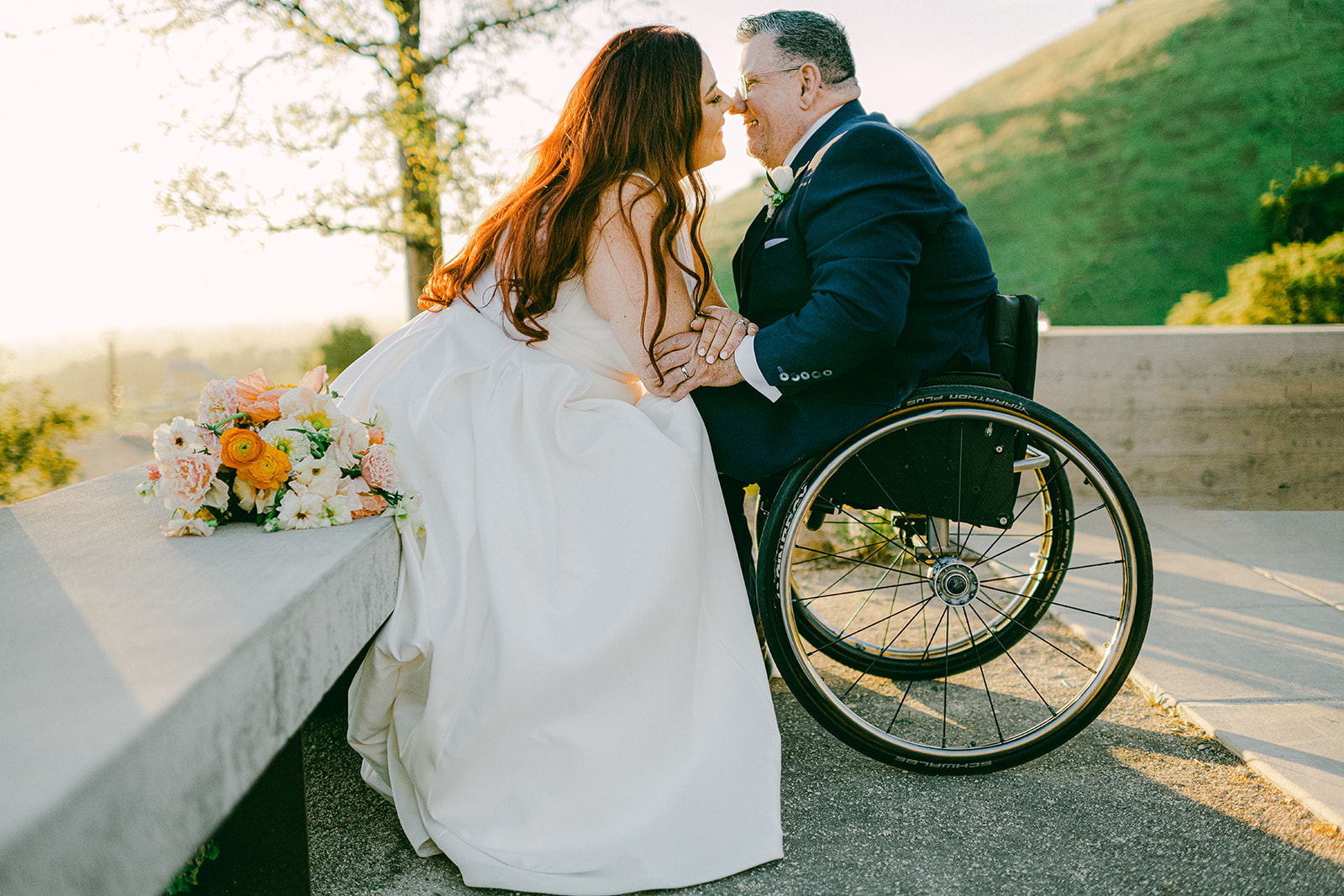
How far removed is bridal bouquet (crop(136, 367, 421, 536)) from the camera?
152 centimetres

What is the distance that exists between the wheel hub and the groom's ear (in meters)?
1.16

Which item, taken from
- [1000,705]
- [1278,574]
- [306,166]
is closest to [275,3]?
[306,166]

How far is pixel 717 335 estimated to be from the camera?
189cm

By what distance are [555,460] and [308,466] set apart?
452 millimetres

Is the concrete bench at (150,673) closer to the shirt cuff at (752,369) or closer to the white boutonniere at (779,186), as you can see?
the shirt cuff at (752,369)

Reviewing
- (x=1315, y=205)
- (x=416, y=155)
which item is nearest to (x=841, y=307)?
(x=416, y=155)

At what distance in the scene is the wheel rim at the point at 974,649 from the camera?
5.86 feet

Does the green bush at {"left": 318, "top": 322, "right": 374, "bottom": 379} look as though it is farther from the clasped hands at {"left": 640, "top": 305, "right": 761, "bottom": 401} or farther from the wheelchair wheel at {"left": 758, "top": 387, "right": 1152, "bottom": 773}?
the clasped hands at {"left": 640, "top": 305, "right": 761, "bottom": 401}

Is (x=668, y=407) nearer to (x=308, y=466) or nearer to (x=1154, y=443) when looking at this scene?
(x=308, y=466)

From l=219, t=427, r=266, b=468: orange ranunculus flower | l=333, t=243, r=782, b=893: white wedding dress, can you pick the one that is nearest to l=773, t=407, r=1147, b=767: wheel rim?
l=333, t=243, r=782, b=893: white wedding dress

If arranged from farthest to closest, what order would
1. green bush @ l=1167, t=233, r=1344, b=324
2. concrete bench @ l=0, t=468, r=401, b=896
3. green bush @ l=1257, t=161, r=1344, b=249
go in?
green bush @ l=1257, t=161, r=1344, b=249, green bush @ l=1167, t=233, r=1344, b=324, concrete bench @ l=0, t=468, r=401, b=896

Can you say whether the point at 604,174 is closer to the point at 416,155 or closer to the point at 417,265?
the point at 416,155

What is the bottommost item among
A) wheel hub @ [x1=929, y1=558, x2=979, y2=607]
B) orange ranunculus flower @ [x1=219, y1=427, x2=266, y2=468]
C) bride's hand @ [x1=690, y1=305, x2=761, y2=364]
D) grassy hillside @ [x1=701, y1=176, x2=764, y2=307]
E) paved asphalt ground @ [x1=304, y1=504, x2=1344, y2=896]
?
grassy hillside @ [x1=701, y1=176, x2=764, y2=307]

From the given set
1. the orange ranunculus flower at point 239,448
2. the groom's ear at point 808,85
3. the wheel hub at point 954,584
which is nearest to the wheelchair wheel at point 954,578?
the wheel hub at point 954,584
